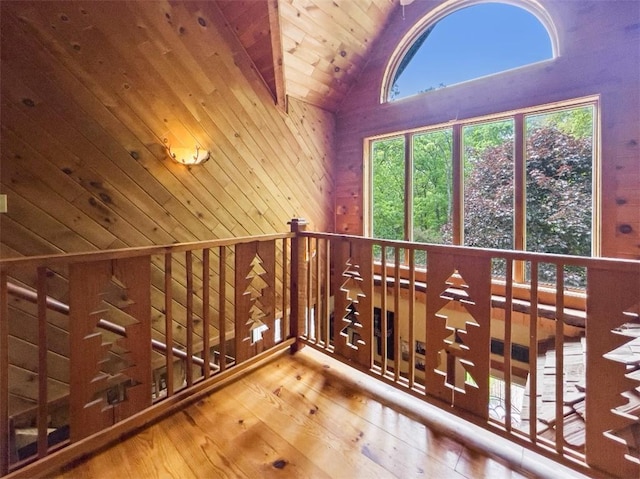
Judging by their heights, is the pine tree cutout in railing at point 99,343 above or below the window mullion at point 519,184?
below

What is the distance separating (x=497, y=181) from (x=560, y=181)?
536mm

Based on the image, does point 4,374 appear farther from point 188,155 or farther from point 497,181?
point 497,181

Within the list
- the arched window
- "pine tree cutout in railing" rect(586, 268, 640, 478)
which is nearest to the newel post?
"pine tree cutout in railing" rect(586, 268, 640, 478)

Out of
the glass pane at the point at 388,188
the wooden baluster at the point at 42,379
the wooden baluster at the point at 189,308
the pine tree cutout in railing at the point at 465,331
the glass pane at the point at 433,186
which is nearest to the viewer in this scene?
the wooden baluster at the point at 42,379

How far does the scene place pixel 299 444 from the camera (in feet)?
5.05

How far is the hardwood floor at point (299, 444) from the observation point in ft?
4.54

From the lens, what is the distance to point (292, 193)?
396 cm

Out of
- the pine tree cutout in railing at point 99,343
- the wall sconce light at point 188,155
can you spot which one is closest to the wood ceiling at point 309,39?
the wall sconce light at point 188,155

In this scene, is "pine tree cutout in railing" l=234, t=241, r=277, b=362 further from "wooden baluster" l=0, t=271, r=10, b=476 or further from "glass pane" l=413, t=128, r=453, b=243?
"glass pane" l=413, t=128, r=453, b=243

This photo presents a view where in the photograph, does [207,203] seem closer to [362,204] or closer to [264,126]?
[264,126]

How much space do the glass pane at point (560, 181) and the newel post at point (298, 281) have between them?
234 centimetres

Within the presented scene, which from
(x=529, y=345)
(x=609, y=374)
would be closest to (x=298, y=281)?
(x=529, y=345)

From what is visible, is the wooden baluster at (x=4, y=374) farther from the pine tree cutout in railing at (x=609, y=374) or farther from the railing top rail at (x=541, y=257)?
the pine tree cutout in railing at (x=609, y=374)

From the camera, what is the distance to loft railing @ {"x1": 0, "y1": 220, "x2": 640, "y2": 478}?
4.09ft
